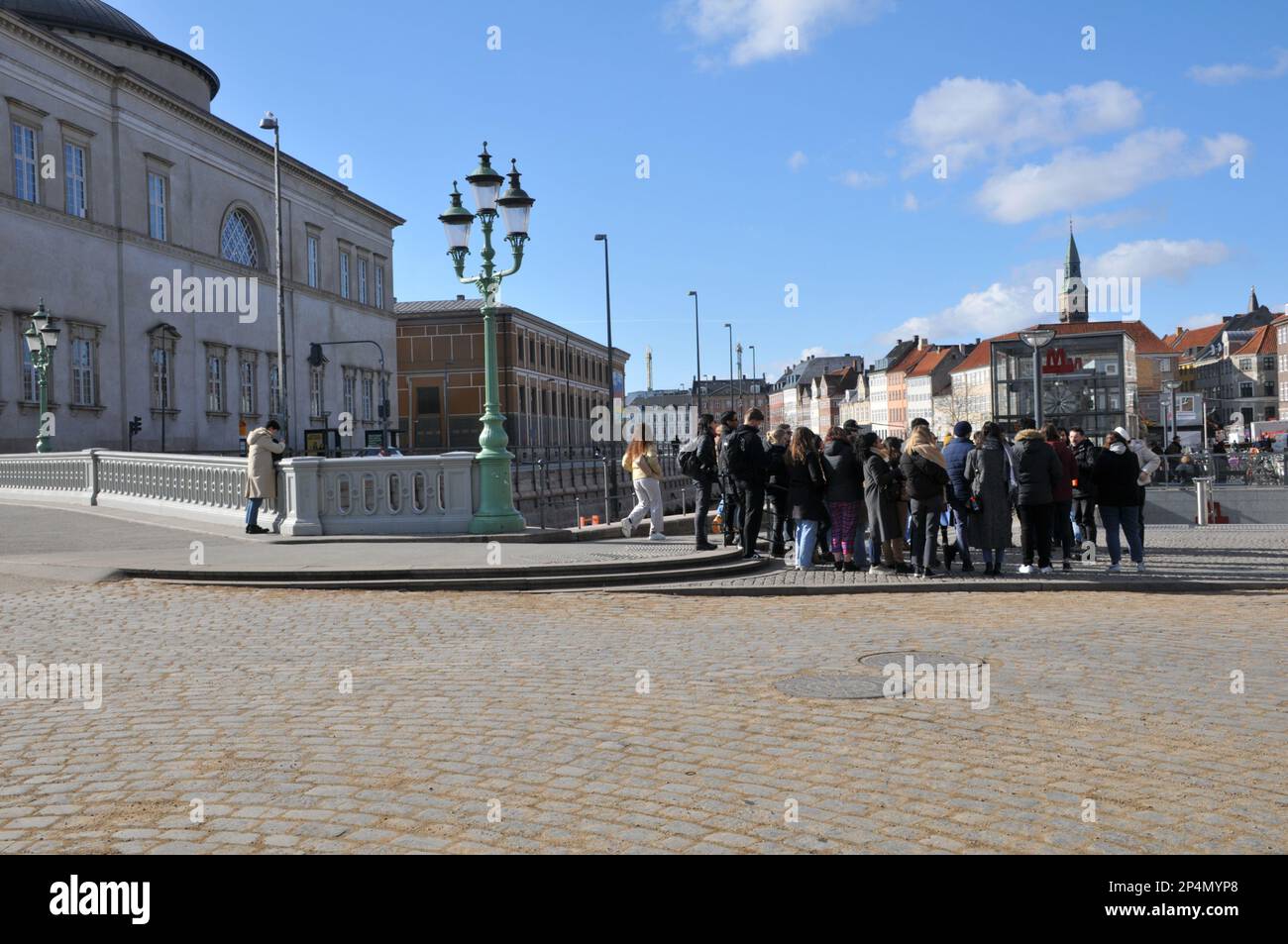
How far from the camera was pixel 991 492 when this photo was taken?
1466cm

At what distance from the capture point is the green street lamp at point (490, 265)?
57.0ft

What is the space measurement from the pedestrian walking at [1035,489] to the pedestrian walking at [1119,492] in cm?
68

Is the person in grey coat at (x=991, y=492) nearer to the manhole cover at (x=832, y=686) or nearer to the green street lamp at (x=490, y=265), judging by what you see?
the green street lamp at (x=490, y=265)

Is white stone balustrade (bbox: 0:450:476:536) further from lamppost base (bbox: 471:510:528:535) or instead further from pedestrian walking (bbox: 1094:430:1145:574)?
pedestrian walking (bbox: 1094:430:1145:574)

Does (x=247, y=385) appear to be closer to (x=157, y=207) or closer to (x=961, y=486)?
(x=157, y=207)

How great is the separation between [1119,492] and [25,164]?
38490 mm

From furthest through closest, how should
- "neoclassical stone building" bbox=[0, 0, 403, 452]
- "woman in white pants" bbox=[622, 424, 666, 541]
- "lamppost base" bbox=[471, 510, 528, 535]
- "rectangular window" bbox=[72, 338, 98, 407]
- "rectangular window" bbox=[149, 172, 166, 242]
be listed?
1. "rectangular window" bbox=[149, 172, 166, 242]
2. "rectangular window" bbox=[72, 338, 98, 407]
3. "neoclassical stone building" bbox=[0, 0, 403, 452]
4. "lamppost base" bbox=[471, 510, 528, 535]
5. "woman in white pants" bbox=[622, 424, 666, 541]

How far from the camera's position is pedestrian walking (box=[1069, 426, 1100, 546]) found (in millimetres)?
16328

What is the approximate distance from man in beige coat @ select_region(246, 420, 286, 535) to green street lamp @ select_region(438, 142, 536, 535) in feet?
11.2

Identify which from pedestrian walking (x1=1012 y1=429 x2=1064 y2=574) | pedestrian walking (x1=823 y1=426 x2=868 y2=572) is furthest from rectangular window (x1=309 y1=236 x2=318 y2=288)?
pedestrian walking (x1=1012 y1=429 x2=1064 y2=574)

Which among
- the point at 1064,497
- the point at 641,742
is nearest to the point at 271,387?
the point at 1064,497

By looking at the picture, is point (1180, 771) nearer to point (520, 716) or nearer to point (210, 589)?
point (520, 716)
